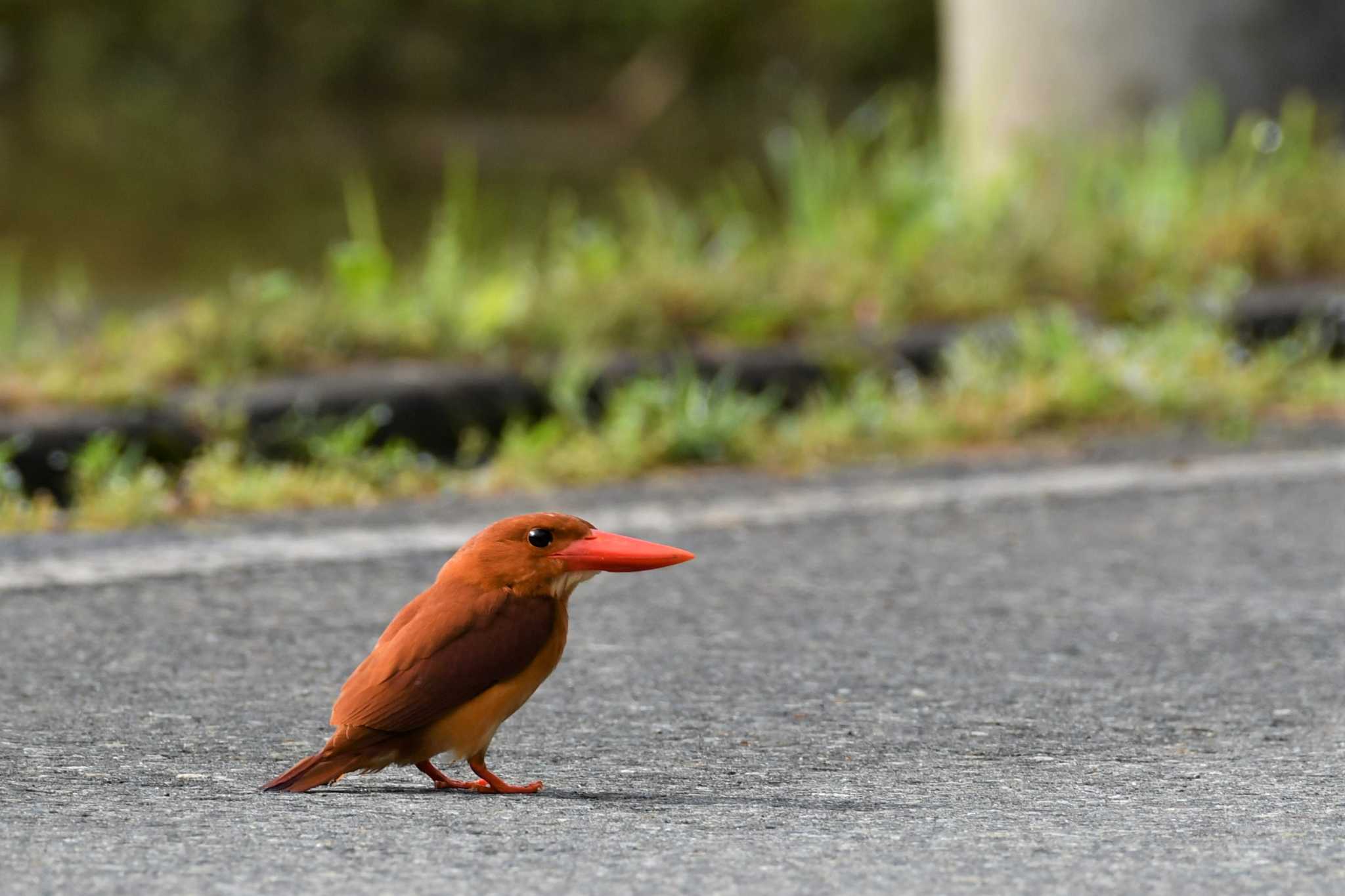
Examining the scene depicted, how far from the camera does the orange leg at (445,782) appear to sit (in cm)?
246

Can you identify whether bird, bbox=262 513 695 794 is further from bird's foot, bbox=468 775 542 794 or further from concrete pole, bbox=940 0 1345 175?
concrete pole, bbox=940 0 1345 175

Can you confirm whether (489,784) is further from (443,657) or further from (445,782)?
(443,657)

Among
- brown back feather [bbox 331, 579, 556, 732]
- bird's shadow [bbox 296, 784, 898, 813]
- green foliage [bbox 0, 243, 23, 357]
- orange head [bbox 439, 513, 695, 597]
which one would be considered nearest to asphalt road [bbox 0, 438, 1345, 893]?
bird's shadow [bbox 296, 784, 898, 813]

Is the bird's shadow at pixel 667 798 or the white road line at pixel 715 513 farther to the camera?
the white road line at pixel 715 513

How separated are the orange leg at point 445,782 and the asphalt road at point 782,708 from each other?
4 cm

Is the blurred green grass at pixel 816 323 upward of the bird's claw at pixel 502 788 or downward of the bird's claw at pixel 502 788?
upward

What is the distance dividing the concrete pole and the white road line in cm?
233

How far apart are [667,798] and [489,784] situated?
0.22 metres

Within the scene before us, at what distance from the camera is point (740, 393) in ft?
16.5

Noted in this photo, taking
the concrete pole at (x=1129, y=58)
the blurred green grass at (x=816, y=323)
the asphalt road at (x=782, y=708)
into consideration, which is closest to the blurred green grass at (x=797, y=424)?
the blurred green grass at (x=816, y=323)

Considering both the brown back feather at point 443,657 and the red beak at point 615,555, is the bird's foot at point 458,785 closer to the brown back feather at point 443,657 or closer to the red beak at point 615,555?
the brown back feather at point 443,657

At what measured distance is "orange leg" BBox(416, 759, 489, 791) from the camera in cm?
246

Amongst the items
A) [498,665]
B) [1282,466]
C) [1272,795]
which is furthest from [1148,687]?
[1282,466]

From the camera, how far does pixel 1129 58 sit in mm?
6613
